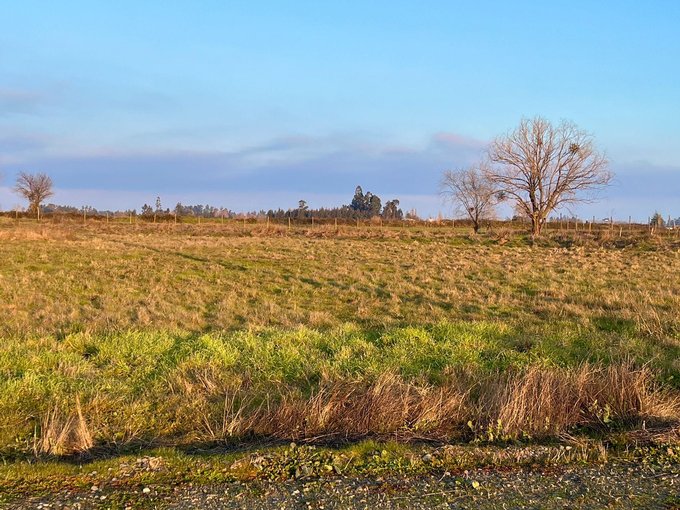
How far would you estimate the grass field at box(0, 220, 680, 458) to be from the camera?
467cm

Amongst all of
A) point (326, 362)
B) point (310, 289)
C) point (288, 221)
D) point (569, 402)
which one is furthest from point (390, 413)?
point (288, 221)

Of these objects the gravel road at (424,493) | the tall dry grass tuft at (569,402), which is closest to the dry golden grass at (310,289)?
the tall dry grass tuft at (569,402)

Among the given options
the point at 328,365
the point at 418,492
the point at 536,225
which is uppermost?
the point at 536,225

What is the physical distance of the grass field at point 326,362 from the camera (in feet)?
15.3

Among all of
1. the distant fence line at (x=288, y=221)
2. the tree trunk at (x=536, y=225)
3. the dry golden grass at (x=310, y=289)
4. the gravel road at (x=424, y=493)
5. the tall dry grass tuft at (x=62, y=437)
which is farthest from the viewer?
the distant fence line at (x=288, y=221)

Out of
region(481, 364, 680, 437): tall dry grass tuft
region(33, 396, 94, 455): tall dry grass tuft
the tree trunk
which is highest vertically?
the tree trunk

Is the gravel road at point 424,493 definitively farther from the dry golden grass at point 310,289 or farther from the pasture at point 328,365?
the dry golden grass at point 310,289

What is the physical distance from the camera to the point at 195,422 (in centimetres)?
484

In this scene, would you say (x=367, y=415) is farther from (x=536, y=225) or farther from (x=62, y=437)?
(x=536, y=225)

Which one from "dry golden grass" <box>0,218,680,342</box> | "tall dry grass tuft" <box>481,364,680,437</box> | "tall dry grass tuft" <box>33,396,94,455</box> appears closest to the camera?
"tall dry grass tuft" <box>33,396,94,455</box>

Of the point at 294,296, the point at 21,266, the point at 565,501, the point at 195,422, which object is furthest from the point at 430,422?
the point at 21,266

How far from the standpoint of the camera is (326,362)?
654 cm

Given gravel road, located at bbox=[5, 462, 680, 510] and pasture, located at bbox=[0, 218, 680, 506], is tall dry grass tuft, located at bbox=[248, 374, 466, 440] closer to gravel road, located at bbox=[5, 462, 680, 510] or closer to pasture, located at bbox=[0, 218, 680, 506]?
pasture, located at bbox=[0, 218, 680, 506]

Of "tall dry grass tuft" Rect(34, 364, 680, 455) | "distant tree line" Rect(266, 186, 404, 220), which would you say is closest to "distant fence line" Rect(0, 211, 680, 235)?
"distant tree line" Rect(266, 186, 404, 220)
